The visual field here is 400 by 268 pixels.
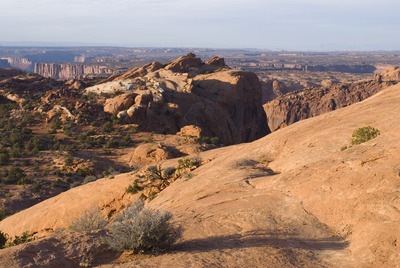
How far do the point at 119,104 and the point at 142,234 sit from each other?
99.8 feet

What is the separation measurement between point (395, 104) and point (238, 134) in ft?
101

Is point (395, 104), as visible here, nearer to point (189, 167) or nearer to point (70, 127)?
point (189, 167)

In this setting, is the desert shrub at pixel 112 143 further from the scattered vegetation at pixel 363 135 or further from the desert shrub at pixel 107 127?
the scattered vegetation at pixel 363 135

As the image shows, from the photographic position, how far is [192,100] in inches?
1563

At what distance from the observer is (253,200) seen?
8789mm

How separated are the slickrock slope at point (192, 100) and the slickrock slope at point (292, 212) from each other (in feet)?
76.3

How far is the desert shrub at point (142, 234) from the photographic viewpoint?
6.21m

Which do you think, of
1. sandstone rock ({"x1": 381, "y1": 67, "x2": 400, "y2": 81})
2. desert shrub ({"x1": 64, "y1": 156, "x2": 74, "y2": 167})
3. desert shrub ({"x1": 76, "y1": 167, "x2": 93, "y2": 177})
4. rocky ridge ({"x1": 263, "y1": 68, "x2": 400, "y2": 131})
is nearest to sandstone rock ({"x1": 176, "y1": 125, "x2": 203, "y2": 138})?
desert shrub ({"x1": 76, "y1": 167, "x2": 93, "y2": 177})

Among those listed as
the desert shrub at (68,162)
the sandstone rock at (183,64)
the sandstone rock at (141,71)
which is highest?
the sandstone rock at (183,64)

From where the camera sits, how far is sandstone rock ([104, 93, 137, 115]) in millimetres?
35281

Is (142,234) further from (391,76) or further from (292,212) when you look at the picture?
(391,76)

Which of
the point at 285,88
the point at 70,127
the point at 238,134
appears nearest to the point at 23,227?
the point at 70,127

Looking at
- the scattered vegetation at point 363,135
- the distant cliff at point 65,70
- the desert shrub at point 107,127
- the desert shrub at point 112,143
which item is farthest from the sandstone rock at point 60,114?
the distant cliff at point 65,70

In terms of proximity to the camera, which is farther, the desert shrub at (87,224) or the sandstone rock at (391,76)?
the sandstone rock at (391,76)
